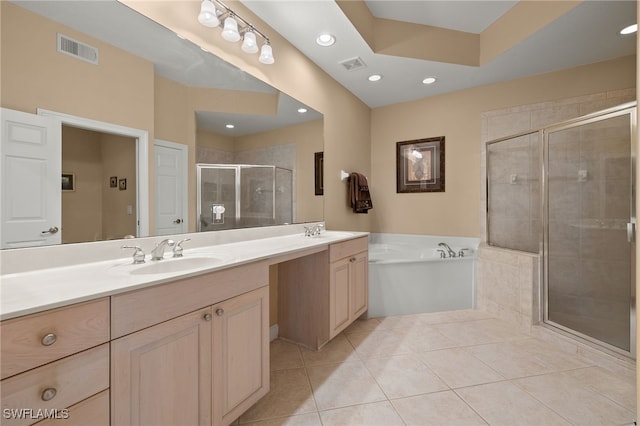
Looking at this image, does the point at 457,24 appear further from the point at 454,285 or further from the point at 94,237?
the point at 94,237

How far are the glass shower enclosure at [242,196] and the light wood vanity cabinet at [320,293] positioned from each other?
0.43 m

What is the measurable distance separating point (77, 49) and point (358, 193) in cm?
245

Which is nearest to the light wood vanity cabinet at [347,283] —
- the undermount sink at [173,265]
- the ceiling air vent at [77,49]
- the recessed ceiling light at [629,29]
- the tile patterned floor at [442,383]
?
the tile patterned floor at [442,383]

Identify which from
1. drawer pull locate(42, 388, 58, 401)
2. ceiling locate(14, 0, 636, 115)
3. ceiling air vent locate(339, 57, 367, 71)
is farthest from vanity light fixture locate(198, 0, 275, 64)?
drawer pull locate(42, 388, 58, 401)

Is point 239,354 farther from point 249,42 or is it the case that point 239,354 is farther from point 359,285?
point 249,42

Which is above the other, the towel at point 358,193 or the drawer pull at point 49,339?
the towel at point 358,193

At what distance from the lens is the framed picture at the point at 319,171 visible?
8.21ft

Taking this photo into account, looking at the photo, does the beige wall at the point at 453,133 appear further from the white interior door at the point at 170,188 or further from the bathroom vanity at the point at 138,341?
the white interior door at the point at 170,188

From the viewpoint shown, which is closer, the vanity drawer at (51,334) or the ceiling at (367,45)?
the vanity drawer at (51,334)

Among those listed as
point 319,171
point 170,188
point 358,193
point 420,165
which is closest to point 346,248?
point 319,171

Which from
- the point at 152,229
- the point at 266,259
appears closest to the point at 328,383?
the point at 266,259

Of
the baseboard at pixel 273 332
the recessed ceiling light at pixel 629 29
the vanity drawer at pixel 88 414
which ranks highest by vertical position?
the recessed ceiling light at pixel 629 29

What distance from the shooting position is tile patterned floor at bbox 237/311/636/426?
4.42 feet

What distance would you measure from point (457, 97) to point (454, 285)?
2.09 meters
